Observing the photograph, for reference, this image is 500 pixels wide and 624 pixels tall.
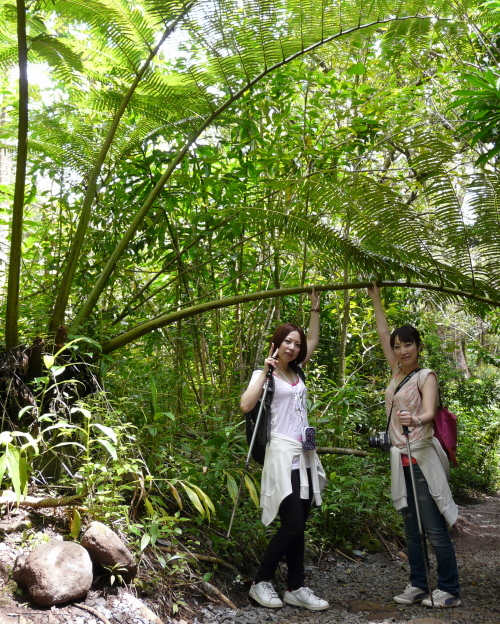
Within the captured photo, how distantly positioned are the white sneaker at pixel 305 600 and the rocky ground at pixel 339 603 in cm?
3

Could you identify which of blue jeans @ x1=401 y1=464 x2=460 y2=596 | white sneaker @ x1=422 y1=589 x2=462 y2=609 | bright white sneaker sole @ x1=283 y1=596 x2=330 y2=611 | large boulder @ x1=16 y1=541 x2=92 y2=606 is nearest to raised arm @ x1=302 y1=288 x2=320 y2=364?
blue jeans @ x1=401 y1=464 x2=460 y2=596

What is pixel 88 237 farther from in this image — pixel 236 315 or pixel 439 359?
pixel 439 359

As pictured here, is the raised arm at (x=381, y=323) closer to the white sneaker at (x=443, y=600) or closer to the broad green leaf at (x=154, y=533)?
the white sneaker at (x=443, y=600)

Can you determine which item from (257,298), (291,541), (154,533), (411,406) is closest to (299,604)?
(291,541)

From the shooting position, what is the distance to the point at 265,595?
2807 mm

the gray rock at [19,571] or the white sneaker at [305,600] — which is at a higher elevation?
the gray rock at [19,571]

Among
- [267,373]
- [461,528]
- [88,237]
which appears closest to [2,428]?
[267,373]

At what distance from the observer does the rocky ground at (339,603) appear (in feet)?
7.27

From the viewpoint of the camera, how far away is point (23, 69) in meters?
2.80

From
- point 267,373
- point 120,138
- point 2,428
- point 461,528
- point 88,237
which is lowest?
point 461,528

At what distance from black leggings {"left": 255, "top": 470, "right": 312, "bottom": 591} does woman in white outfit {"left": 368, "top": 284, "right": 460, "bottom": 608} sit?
55 cm

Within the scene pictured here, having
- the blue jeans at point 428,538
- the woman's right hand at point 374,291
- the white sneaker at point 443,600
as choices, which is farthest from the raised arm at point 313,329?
the white sneaker at point 443,600

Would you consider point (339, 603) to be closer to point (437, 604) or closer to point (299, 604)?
point (299, 604)

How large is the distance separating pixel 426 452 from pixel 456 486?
4.94 metres
